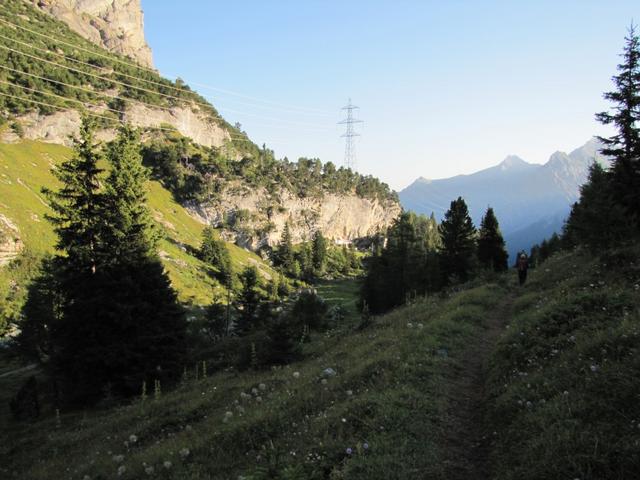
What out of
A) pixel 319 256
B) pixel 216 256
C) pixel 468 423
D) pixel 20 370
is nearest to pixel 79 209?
pixel 468 423

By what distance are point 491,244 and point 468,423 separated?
191 ft

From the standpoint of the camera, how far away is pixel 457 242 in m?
55.5

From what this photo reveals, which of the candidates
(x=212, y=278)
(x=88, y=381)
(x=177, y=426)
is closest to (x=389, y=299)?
(x=88, y=381)

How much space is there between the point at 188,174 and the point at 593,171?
531ft

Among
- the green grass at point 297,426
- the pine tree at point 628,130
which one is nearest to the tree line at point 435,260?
the pine tree at point 628,130

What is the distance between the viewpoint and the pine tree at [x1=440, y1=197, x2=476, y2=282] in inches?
2151

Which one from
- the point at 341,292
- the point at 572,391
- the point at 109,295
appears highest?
the point at 109,295

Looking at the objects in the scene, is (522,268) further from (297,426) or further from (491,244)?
(491,244)

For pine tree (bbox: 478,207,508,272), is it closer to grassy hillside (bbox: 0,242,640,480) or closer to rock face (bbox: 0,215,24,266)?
grassy hillside (bbox: 0,242,640,480)

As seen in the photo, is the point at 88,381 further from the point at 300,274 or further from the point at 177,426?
the point at 300,274

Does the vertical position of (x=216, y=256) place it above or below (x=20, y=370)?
above

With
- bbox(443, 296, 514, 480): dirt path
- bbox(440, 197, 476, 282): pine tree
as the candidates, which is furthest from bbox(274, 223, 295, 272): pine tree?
bbox(443, 296, 514, 480): dirt path

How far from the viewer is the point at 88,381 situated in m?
22.4

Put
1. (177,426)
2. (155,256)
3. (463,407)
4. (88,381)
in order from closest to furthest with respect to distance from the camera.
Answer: (463,407), (177,426), (88,381), (155,256)
